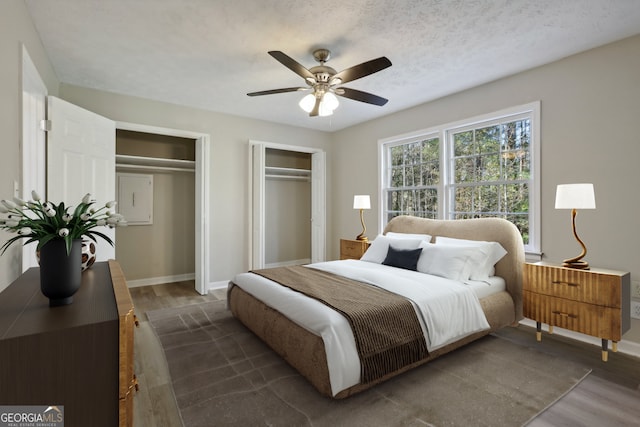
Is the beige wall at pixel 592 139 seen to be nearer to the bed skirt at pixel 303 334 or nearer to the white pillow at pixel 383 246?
the bed skirt at pixel 303 334

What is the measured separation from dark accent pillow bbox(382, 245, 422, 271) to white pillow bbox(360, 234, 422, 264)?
0.10 metres

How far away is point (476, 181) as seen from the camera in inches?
150

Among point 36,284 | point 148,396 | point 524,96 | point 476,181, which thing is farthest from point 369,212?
point 36,284

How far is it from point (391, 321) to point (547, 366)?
1.41 metres

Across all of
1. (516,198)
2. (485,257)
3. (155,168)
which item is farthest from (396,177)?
(155,168)

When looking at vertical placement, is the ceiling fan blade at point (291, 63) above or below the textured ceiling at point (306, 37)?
below

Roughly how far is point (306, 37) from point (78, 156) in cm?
265

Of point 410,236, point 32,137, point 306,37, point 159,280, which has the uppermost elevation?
point 306,37

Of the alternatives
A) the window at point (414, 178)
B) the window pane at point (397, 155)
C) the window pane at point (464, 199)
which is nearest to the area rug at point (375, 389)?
the window pane at point (464, 199)

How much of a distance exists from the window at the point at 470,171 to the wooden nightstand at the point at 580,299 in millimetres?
552

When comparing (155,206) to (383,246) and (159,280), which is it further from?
(383,246)

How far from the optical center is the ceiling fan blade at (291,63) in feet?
7.28

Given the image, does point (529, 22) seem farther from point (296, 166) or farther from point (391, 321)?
point (296, 166)

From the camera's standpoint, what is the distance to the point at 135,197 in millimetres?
4734
